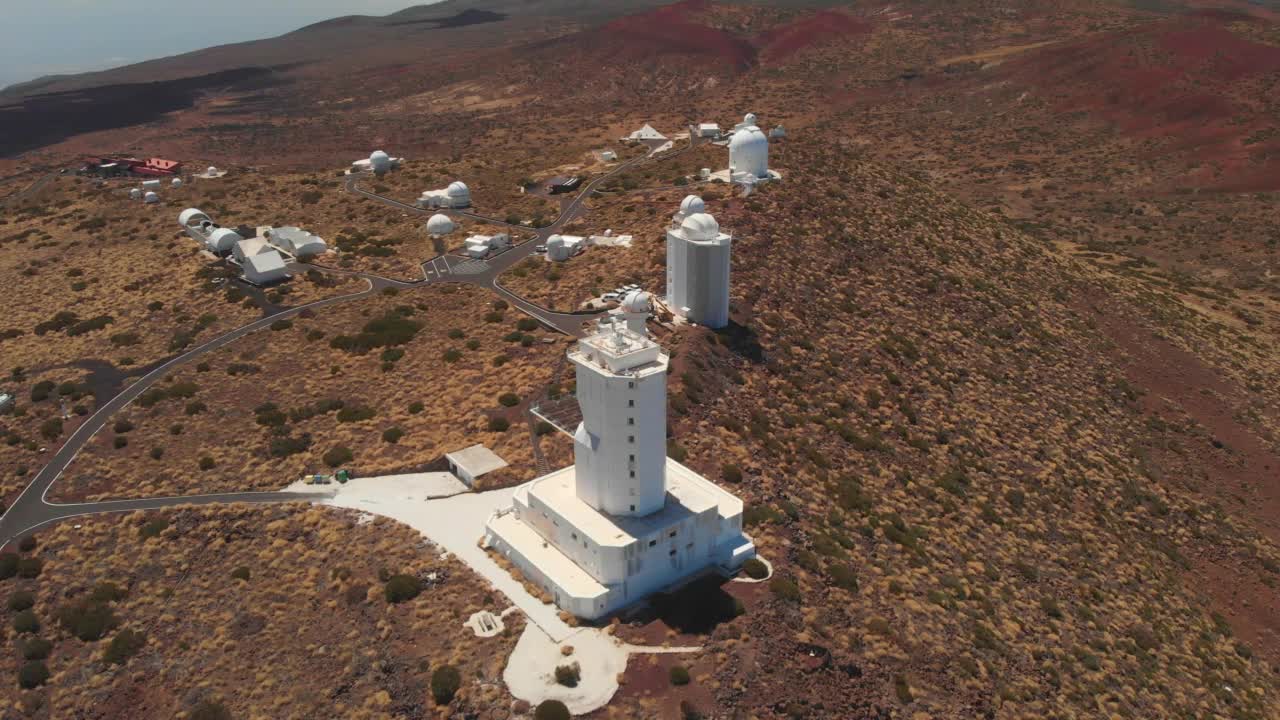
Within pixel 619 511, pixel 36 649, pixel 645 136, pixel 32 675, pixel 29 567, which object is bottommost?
pixel 32 675

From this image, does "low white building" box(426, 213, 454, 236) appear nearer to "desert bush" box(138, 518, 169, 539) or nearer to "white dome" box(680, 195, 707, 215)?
"white dome" box(680, 195, 707, 215)

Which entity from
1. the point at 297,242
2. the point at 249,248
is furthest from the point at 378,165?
the point at 249,248

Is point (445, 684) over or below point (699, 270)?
below

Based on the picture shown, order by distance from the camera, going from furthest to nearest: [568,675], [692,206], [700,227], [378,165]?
[378,165], [692,206], [700,227], [568,675]

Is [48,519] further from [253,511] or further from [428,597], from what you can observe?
[428,597]

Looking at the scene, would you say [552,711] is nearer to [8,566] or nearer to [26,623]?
[26,623]

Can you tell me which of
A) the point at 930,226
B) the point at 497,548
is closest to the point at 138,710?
the point at 497,548
